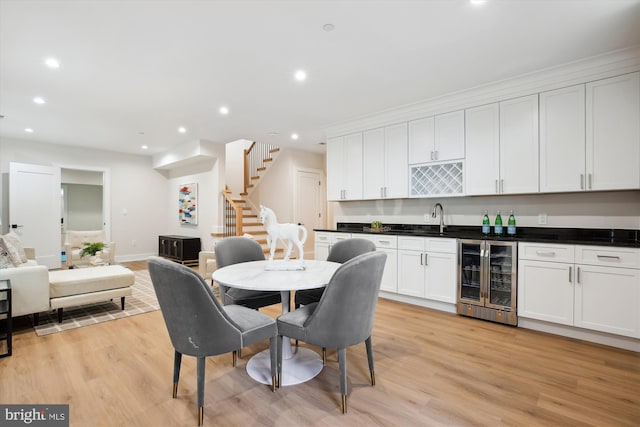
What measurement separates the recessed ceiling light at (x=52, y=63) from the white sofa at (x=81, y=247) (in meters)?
3.04

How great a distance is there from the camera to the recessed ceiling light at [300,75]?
3123 mm

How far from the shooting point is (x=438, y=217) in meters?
4.13

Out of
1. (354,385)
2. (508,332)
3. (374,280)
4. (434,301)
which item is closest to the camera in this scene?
(374,280)

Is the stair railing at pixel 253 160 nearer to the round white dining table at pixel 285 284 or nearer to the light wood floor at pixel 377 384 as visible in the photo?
the light wood floor at pixel 377 384

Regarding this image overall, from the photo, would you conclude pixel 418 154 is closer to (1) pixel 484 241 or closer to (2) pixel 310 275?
(1) pixel 484 241

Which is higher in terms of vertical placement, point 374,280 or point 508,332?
point 374,280

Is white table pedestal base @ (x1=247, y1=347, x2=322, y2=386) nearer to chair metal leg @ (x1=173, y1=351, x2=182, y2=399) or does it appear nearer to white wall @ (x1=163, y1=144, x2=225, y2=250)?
chair metal leg @ (x1=173, y1=351, x2=182, y2=399)

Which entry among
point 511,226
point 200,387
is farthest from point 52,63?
point 511,226

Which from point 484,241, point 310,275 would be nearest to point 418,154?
point 484,241

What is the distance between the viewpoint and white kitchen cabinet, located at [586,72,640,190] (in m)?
2.70

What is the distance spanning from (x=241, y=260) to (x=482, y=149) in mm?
2930

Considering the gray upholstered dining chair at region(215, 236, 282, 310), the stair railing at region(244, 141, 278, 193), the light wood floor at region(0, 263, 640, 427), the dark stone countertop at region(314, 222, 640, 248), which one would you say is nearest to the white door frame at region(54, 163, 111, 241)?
the stair railing at region(244, 141, 278, 193)

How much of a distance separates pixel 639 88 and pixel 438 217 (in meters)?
2.21

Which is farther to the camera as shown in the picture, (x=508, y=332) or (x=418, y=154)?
(x=418, y=154)
